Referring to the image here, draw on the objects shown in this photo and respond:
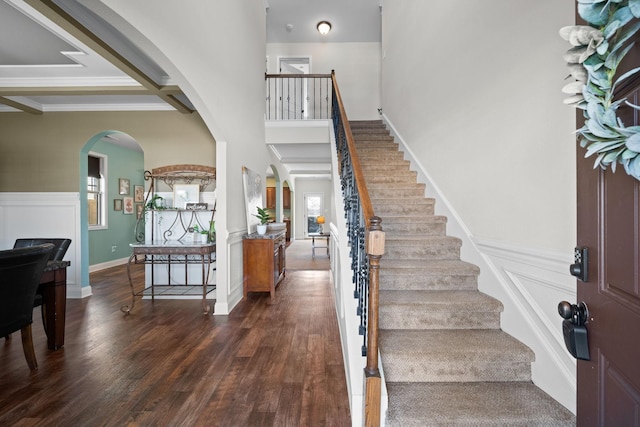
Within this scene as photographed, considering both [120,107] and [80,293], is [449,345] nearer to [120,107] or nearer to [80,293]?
[80,293]

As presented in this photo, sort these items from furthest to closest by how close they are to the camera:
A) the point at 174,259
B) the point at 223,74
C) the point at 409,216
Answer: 1. the point at 174,259
2. the point at 223,74
3. the point at 409,216

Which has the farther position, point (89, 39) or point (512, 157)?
point (89, 39)

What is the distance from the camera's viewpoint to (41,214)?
14.6 ft

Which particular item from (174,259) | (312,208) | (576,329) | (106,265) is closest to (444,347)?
(576,329)

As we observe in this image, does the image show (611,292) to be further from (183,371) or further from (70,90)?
(70,90)

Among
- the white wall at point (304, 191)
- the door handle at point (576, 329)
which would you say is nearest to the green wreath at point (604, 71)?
the door handle at point (576, 329)

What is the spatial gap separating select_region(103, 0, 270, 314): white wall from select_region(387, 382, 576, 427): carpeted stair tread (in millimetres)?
2525

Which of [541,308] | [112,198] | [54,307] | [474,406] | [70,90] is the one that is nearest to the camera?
[474,406]

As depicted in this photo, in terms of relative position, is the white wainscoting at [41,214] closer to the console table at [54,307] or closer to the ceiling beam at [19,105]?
the ceiling beam at [19,105]

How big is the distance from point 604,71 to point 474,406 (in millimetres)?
1599

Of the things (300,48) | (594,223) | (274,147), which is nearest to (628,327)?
(594,223)

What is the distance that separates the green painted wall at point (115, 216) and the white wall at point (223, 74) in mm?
3898

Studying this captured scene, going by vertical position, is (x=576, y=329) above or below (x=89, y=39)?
below

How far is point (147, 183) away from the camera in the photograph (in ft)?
16.3
